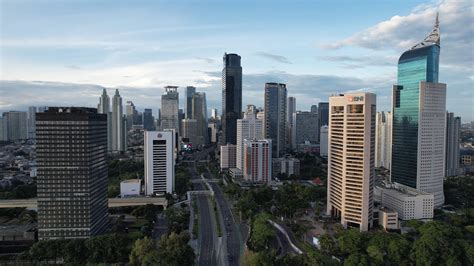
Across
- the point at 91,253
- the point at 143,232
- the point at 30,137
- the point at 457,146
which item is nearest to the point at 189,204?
the point at 143,232

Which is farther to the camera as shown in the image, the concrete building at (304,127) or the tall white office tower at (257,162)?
the concrete building at (304,127)

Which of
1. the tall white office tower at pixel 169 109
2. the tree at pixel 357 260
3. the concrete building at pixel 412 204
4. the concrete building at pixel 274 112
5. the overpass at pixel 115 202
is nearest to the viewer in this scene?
the tree at pixel 357 260

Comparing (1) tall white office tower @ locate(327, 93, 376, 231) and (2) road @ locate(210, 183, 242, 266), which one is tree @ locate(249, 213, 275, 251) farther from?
(1) tall white office tower @ locate(327, 93, 376, 231)

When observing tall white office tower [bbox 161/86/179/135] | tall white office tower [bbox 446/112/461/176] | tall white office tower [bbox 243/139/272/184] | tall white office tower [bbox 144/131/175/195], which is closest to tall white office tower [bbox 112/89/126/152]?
tall white office tower [bbox 161/86/179/135]

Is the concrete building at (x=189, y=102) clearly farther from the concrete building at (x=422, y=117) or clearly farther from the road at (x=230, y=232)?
the concrete building at (x=422, y=117)

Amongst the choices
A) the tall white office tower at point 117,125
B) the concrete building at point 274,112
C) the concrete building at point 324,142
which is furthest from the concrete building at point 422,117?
the tall white office tower at point 117,125
